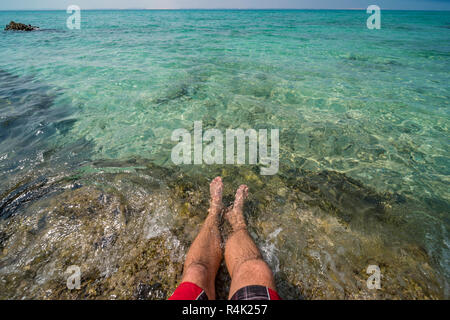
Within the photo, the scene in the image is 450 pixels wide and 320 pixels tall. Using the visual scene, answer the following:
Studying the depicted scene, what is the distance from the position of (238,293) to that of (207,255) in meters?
0.66

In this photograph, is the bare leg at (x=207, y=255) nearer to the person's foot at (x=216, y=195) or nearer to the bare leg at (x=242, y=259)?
the person's foot at (x=216, y=195)

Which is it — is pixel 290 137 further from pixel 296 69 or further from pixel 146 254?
pixel 296 69

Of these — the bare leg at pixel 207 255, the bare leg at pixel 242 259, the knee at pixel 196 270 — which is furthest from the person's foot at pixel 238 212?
the knee at pixel 196 270

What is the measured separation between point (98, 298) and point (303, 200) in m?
3.04

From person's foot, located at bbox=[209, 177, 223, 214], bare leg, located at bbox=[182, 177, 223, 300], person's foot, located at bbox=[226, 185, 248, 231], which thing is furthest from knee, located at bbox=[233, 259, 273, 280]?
person's foot, located at bbox=[209, 177, 223, 214]

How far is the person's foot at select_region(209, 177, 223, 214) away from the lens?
332 centimetres

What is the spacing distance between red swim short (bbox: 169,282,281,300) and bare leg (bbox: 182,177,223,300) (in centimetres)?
9

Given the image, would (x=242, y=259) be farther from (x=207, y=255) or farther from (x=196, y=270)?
(x=196, y=270)

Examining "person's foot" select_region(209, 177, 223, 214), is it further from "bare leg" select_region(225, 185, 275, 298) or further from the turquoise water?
the turquoise water

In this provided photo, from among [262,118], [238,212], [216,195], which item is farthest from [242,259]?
[262,118]

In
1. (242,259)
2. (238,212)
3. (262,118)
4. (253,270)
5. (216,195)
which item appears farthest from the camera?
(262,118)

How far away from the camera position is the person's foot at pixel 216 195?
131 inches

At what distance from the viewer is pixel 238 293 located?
2.01 metres
